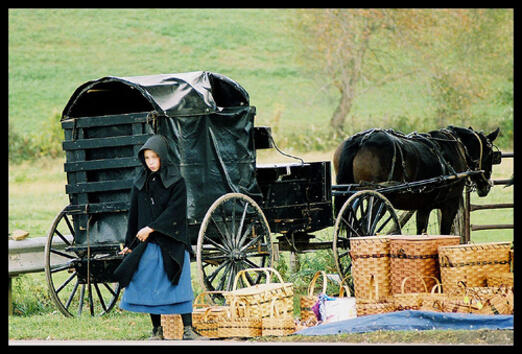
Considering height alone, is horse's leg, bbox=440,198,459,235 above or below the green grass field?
below

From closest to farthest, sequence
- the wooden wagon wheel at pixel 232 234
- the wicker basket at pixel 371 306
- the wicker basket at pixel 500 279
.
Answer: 1. the wicker basket at pixel 500 279
2. the wicker basket at pixel 371 306
3. the wooden wagon wheel at pixel 232 234

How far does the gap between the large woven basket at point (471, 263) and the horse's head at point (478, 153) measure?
4871 millimetres

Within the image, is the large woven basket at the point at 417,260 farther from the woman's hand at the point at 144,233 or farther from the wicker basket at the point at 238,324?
the woman's hand at the point at 144,233

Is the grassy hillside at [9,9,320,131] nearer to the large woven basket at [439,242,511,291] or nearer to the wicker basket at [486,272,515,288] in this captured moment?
the large woven basket at [439,242,511,291]

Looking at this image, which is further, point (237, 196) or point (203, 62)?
point (203, 62)

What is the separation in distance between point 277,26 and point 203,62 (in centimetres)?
672

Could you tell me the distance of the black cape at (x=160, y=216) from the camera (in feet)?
23.8

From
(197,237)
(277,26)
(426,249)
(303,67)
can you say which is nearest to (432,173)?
(426,249)

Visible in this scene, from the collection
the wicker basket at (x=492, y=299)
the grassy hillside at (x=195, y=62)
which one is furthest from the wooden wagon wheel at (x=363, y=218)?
the grassy hillside at (x=195, y=62)

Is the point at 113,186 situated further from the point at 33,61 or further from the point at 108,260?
the point at 33,61

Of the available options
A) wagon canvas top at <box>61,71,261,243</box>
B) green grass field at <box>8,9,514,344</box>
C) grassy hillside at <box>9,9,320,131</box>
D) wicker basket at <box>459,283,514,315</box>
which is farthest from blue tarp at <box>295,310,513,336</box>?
grassy hillside at <box>9,9,320,131</box>

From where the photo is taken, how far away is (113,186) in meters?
8.36

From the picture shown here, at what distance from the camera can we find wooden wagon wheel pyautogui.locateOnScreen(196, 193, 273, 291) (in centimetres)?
848
